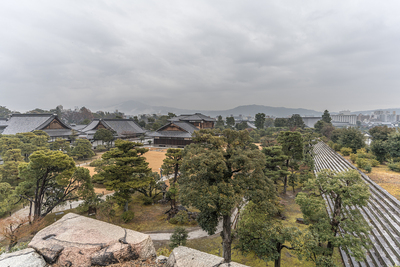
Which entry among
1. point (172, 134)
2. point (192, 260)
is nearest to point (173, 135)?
point (172, 134)

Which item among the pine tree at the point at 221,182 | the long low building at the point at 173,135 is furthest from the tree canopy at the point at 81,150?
the pine tree at the point at 221,182

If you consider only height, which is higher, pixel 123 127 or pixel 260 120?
pixel 260 120

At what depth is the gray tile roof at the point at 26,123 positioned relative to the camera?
111 ft

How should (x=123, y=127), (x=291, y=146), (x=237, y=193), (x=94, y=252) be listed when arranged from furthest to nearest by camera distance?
1. (x=123, y=127)
2. (x=291, y=146)
3. (x=237, y=193)
4. (x=94, y=252)

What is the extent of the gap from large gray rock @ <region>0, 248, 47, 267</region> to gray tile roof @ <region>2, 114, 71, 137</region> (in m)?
41.3

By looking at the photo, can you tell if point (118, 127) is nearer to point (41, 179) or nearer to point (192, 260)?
point (41, 179)

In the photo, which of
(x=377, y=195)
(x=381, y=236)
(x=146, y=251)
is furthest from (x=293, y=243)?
(x=377, y=195)

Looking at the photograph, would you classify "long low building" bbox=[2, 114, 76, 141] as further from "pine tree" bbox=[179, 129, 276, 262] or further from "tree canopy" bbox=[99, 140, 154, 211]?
"pine tree" bbox=[179, 129, 276, 262]

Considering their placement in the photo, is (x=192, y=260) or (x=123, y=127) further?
(x=123, y=127)

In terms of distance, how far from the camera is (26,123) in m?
35.4

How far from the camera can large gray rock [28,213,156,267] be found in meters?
3.74

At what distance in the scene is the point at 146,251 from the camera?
13.5 ft

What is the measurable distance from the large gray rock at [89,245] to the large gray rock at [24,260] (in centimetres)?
12

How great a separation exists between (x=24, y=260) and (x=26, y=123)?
4531 cm
